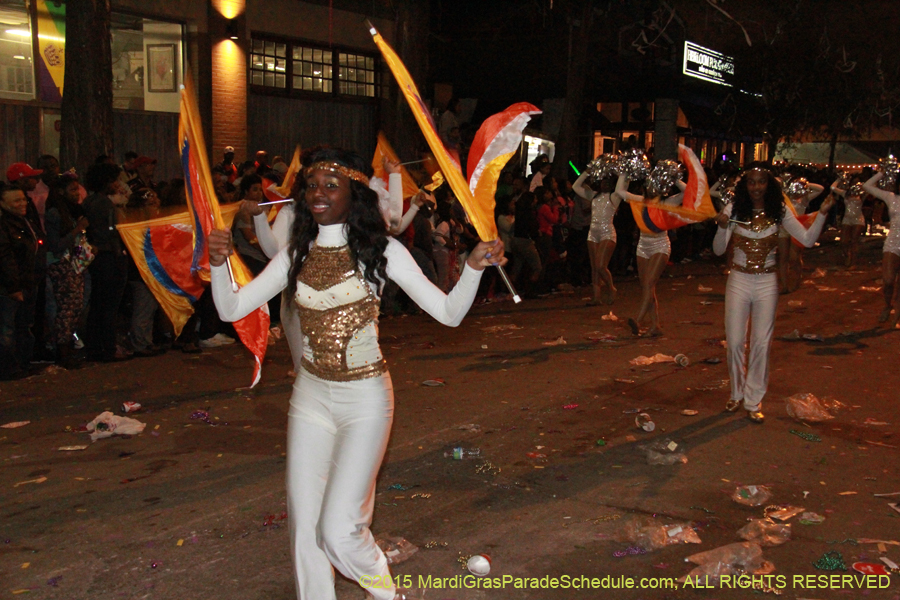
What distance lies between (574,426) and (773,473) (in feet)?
5.52

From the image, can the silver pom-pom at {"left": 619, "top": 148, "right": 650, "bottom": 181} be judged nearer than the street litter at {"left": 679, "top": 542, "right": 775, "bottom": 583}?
No

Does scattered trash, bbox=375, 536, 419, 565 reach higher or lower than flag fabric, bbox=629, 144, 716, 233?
lower

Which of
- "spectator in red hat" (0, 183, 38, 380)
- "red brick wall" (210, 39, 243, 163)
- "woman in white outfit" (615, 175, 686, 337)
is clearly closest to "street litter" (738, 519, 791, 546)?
"woman in white outfit" (615, 175, 686, 337)

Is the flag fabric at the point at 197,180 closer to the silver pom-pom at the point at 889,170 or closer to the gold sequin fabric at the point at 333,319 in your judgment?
the gold sequin fabric at the point at 333,319

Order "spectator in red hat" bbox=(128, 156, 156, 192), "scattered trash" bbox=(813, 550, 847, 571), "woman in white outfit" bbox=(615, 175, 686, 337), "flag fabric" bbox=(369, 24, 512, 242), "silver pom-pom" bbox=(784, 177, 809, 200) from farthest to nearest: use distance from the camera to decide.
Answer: "spectator in red hat" bbox=(128, 156, 156, 192), "woman in white outfit" bbox=(615, 175, 686, 337), "silver pom-pom" bbox=(784, 177, 809, 200), "scattered trash" bbox=(813, 550, 847, 571), "flag fabric" bbox=(369, 24, 512, 242)

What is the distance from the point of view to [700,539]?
4.96 m

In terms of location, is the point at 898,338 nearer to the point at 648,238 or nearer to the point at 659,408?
the point at 648,238

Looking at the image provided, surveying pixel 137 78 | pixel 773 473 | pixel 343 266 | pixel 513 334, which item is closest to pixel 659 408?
pixel 773 473

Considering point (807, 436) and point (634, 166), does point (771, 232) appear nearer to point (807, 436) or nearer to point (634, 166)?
point (807, 436)

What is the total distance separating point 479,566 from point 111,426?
3.73m

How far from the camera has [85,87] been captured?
11219mm

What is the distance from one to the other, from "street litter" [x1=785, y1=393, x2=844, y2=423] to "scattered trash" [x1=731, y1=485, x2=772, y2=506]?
2.10 meters

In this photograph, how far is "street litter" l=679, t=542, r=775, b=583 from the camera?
4.52 meters

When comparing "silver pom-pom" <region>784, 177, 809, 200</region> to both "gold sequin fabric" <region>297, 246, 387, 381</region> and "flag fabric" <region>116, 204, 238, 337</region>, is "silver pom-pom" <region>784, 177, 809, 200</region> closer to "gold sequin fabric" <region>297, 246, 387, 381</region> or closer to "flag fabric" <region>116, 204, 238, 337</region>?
"flag fabric" <region>116, 204, 238, 337</region>
